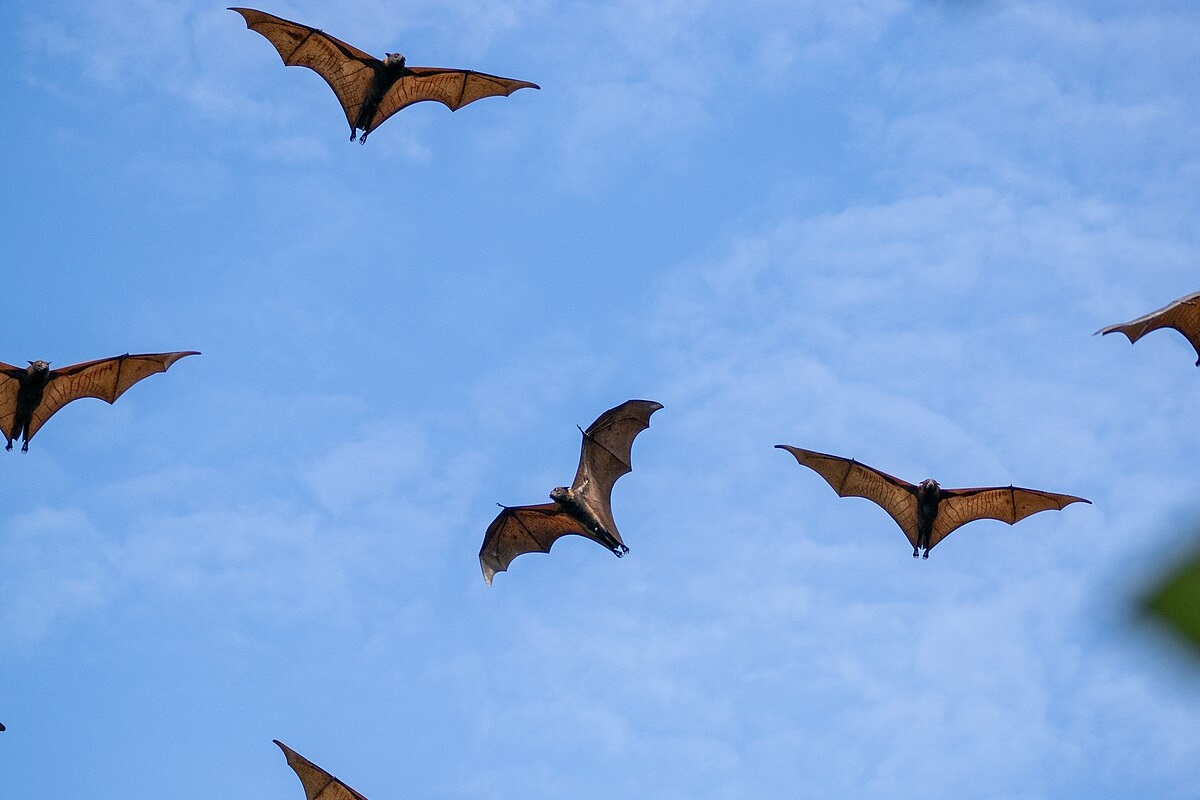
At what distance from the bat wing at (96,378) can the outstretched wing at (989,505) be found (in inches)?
719

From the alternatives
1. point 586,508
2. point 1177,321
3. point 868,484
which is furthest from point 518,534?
point 1177,321

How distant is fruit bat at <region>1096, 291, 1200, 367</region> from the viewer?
2436cm

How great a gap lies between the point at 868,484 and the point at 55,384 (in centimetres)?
1940

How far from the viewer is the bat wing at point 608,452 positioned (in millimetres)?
29562

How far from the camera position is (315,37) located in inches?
1196

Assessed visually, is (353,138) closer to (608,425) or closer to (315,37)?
(315,37)

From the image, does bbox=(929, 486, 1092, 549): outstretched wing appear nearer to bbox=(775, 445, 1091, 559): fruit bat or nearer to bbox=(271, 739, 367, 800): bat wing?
bbox=(775, 445, 1091, 559): fruit bat

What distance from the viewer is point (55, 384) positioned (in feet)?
97.1

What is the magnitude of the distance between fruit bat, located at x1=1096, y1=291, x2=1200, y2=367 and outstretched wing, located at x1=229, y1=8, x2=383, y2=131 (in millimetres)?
17882

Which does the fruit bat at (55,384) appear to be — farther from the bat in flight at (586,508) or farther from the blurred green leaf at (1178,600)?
the blurred green leaf at (1178,600)

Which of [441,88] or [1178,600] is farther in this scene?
[441,88]

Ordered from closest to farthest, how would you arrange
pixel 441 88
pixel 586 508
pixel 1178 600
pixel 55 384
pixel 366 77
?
1. pixel 1178 600
2. pixel 586 508
3. pixel 55 384
4. pixel 366 77
5. pixel 441 88

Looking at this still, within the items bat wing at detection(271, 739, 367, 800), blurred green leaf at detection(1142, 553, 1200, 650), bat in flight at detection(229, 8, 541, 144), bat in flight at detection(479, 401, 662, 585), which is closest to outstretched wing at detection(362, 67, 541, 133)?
bat in flight at detection(229, 8, 541, 144)

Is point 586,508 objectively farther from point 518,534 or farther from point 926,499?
point 926,499
